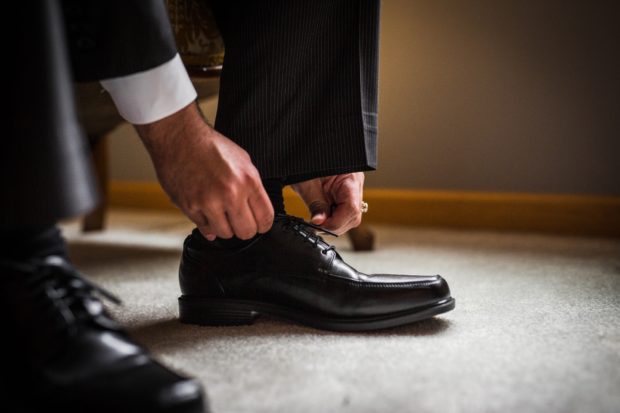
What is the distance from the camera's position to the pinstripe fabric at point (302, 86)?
606 mm

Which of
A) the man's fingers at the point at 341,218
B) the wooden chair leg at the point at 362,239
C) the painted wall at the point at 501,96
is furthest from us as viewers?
the painted wall at the point at 501,96

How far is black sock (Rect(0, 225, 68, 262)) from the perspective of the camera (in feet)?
1.28

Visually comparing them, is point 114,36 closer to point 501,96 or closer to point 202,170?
point 202,170

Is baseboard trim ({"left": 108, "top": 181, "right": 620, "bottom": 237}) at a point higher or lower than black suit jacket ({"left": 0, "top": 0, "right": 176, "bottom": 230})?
lower

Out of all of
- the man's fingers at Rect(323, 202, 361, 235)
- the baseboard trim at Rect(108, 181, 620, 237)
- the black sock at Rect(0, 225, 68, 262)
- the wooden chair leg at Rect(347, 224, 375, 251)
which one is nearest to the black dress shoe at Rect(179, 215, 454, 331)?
the man's fingers at Rect(323, 202, 361, 235)

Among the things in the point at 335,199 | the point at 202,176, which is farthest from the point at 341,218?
the point at 202,176

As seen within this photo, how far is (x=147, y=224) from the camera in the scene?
1.61 m

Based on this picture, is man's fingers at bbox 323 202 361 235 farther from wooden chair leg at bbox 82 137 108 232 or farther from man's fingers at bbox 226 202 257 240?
wooden chair leg at bbox 82 137 108 232

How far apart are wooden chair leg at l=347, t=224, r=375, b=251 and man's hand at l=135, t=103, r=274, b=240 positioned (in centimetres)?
62

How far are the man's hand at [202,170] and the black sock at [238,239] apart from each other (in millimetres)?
72

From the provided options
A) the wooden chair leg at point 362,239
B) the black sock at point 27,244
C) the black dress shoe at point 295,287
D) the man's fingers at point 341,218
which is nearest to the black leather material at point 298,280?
the black dress shoe at point 295,287

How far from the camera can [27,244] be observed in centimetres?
40

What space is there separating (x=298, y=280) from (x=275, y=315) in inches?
2.1

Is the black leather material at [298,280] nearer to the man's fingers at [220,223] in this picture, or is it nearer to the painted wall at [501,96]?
the man's fingers at [220,223]
